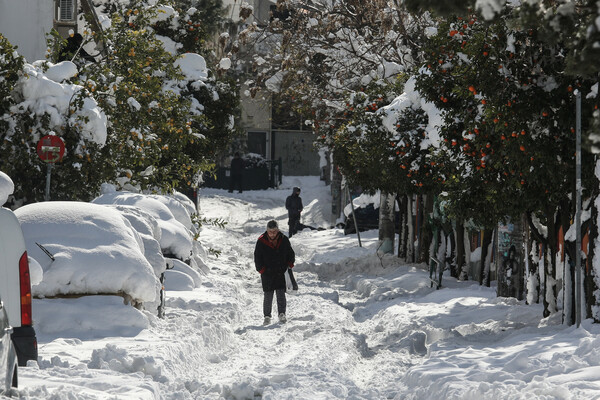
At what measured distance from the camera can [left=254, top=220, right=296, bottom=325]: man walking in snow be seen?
13.7 m

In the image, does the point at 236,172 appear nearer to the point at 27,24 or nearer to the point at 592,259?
the point at 27,24

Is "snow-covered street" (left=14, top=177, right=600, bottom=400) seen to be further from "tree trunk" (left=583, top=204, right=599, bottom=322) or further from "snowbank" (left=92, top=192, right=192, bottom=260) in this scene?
"snowbank" (left=92, top=192, right=192, bottom=260)

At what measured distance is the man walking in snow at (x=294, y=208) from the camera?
30933 millimetres

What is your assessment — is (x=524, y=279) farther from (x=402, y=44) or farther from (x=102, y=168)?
(x=402, y=44)

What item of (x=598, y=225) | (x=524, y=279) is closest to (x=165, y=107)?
(x=524, y=279)

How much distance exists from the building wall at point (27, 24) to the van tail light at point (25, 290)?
16729 mm

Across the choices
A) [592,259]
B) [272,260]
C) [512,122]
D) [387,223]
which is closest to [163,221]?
[272,260]

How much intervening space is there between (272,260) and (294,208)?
17161mm

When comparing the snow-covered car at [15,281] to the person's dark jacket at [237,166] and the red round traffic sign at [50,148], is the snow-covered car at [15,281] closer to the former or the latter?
the red round traffic sign at [50,148]

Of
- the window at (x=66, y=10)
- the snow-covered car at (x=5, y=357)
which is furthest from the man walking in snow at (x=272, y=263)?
the window at (x=66, y=10)

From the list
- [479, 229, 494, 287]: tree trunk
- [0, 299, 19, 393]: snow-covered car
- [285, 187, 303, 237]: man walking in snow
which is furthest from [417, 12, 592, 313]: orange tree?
[285, 187, 303, 237]: man walking in snow

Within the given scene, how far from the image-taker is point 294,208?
31.2 m

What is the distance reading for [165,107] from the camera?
19375 mm

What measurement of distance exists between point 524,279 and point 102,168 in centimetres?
719
